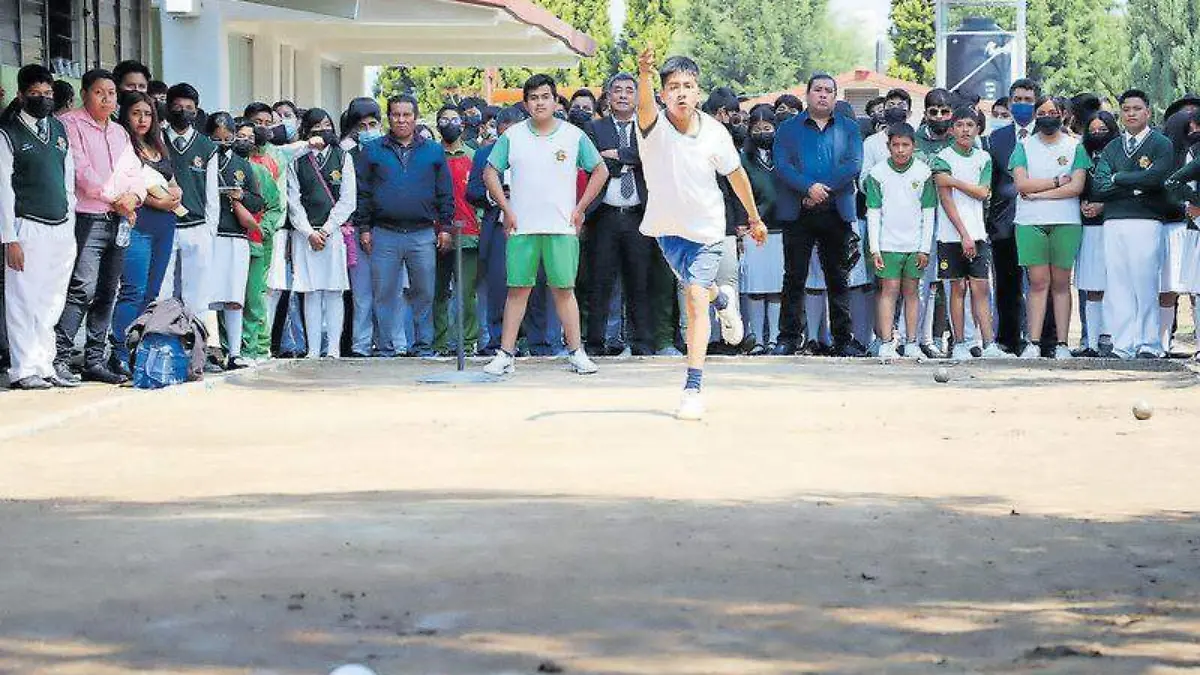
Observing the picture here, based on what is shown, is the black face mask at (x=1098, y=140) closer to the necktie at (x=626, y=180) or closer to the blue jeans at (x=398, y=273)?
the necktie at (x=626, y=180)

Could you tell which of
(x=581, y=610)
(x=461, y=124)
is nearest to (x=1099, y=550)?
(x=581, y=610)

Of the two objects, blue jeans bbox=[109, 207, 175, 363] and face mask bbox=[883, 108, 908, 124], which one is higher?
face mask bbox=[883, 108, 908, 124]

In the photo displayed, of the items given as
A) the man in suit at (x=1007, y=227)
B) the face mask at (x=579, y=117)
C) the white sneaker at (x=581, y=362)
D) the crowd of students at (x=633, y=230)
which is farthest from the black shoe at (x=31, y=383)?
the man in suit at (x=1007, y=227)

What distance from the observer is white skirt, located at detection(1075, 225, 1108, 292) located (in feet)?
60.8

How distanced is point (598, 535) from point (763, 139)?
35.5 feet

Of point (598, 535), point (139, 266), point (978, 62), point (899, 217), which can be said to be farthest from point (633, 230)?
point (978, 62)

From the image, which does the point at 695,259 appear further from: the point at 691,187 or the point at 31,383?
the point at 31,383

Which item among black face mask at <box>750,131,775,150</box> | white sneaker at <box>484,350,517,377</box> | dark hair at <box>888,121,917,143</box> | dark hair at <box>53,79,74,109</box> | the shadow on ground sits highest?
dark hair at <box>53,79,74,109</box>

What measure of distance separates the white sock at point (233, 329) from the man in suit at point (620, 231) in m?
3.08

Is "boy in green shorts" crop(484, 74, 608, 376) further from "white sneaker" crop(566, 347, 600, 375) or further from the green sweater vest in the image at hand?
the green sweater vest

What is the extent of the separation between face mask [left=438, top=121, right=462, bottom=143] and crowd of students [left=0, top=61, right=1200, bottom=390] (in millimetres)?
27

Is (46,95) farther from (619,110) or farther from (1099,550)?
(1099,550)

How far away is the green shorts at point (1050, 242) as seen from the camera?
18.4 m

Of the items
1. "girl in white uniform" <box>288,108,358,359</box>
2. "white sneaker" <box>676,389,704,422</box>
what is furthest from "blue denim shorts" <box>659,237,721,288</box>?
"girl in white uniform" <box>288,108,358,359</box>
